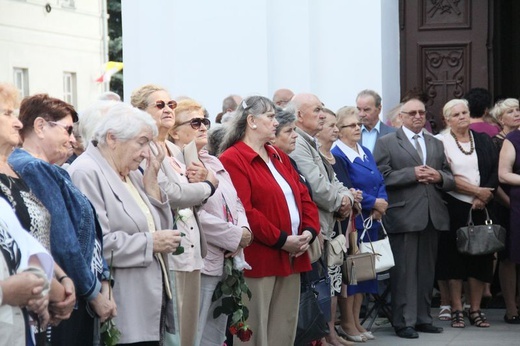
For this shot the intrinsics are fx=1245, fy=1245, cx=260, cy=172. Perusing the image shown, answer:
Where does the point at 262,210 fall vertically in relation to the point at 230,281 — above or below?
above

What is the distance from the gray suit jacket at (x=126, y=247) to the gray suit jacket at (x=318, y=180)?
3110mm

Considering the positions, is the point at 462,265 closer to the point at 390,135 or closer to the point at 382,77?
the point at 390,135

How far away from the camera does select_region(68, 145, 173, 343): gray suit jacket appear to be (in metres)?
6.53

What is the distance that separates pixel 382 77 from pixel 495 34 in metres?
1.64

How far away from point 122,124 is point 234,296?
72.6 inches

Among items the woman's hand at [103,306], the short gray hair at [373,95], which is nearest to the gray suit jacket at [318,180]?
the short gray hair at [373,95]

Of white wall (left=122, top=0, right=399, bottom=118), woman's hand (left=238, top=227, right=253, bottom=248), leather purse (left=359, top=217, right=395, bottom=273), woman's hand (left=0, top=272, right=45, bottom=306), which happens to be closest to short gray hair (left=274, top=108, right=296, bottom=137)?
woman's hand (left=238, top=227, right=253, bottom=248)

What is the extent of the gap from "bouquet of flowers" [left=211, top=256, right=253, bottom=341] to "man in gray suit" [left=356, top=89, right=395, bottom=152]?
4216 mm

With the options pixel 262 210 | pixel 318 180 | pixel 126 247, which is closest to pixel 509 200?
pixel 318 180

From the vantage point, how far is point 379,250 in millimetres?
10570

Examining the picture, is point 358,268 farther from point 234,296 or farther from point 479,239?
point 234,296

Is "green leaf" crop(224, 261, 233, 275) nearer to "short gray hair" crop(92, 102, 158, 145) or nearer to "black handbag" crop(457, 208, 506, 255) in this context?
"short gray hair" crop(92, 102, 158, 145)

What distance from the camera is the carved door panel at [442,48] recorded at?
13.6m

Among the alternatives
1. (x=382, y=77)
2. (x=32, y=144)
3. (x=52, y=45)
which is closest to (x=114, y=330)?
(x=32, y=144)
